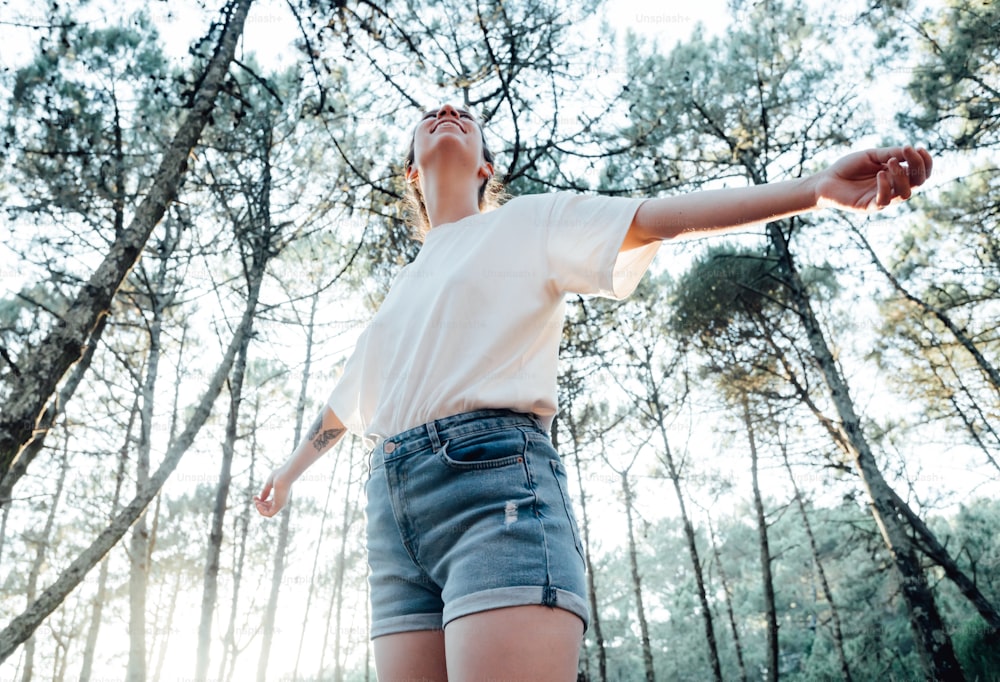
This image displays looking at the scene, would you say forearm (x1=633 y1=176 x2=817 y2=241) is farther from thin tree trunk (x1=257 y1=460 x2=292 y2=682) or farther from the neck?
thin tree trunk (x1=257 y1=460 x2=292 y2=682)

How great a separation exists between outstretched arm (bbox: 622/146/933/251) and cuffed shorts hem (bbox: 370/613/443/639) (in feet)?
2.44

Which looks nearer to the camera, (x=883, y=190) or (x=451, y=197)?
(x=883, y=190)

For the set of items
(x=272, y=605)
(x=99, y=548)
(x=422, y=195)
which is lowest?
(x=99, y=548)

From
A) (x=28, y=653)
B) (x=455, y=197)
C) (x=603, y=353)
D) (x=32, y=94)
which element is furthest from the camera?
(x=28, y=653)

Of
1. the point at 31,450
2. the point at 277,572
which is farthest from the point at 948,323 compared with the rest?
the point at 277,572

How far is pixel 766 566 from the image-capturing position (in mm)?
10766

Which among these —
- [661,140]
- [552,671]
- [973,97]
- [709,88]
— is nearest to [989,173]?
[973,97]

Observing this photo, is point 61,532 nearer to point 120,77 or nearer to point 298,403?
point 298,403

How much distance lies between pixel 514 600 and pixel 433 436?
29 cm

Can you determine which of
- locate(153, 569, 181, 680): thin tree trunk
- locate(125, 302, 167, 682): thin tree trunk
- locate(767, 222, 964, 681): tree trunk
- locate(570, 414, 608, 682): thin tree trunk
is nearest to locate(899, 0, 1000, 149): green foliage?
locate(767, 222, 964, 681): tree trunk

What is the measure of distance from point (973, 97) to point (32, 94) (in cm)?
1119

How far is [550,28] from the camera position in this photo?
4.75m

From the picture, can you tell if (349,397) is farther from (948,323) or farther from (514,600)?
(948,323)

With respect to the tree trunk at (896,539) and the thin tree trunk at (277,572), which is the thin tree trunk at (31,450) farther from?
the thin tree trunk at (277,572)
